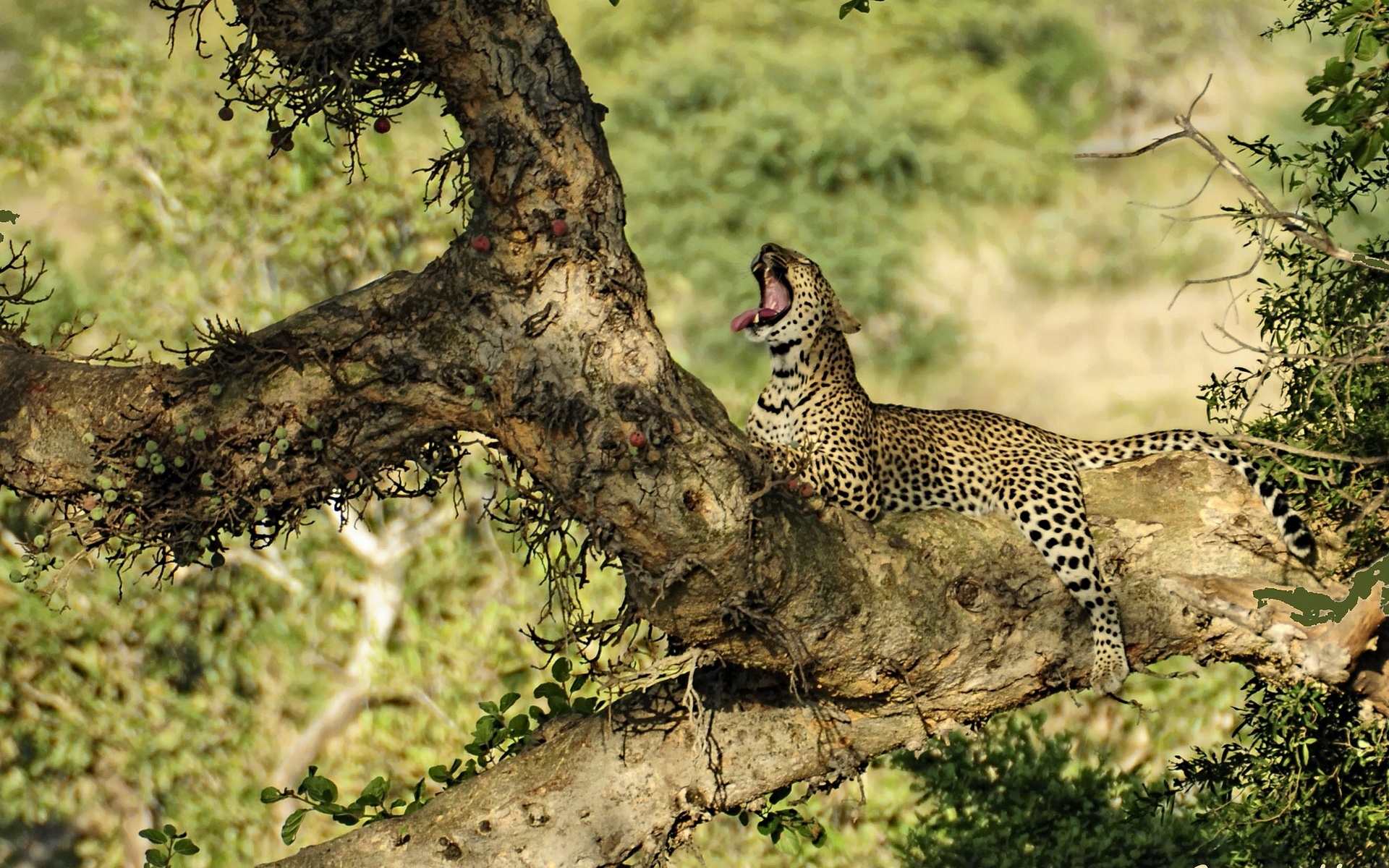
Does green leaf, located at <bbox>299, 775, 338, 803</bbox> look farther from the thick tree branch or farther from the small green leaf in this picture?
the small green leaf

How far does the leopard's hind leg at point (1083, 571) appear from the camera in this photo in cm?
648

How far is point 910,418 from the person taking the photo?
7.89m

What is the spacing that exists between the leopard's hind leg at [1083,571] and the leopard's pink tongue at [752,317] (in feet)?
5.41

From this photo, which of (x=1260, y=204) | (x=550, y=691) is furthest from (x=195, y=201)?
(x=1260, y=204)

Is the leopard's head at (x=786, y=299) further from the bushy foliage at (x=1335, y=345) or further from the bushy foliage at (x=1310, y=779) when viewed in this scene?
the bushy foliage at (x=1310, y=779)

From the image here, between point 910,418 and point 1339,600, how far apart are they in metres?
2.32

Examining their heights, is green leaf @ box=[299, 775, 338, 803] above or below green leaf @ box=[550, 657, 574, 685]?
below

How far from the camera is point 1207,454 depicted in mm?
7008

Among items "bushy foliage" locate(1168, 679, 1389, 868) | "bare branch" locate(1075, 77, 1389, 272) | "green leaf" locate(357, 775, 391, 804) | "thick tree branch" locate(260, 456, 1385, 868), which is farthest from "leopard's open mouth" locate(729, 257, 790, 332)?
"bushy foliage" locate(1168, 679, 1389, 868)

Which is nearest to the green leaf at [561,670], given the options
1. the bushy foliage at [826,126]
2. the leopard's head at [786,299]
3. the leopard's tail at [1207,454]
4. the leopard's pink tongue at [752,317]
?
the leopard's pink tongue at [752,317]

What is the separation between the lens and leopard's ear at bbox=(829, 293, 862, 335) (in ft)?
25.8

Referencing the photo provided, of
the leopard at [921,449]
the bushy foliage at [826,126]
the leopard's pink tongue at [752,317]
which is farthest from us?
the bushy foliage at [826,126]

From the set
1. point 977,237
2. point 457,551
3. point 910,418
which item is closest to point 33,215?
point 457,551

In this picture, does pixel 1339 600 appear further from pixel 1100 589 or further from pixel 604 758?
pixel 604 758
